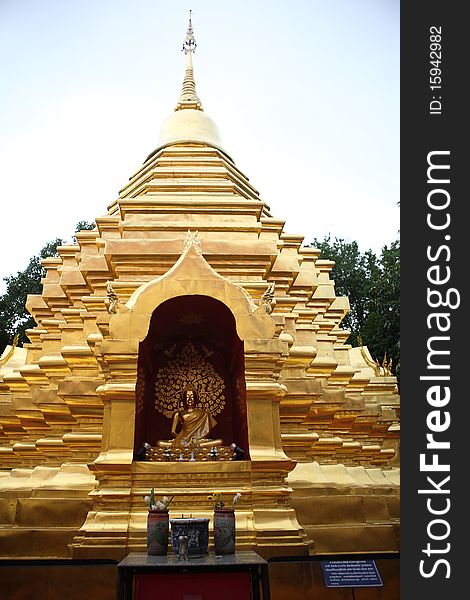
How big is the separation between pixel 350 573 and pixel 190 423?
4.15m

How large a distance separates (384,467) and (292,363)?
276 cm

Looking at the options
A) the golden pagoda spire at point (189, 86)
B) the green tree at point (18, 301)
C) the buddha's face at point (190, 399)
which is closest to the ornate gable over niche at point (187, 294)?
the buddha's face at point (190, 399)

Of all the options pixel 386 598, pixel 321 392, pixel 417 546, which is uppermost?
pixel 321 392

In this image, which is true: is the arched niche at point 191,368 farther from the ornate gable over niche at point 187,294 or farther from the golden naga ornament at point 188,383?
the ornate gable over niche at point 187,294

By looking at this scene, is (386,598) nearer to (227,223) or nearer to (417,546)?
(417,546)

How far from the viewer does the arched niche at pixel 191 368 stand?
8812mm

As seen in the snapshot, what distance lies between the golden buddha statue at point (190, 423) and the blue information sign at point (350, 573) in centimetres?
366

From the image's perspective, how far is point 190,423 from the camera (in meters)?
8.83

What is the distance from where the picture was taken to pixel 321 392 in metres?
8.89

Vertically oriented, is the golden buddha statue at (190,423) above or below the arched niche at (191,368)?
below

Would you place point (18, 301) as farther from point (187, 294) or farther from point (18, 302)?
point (187, 294)

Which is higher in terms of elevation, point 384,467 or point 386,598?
point 384,467

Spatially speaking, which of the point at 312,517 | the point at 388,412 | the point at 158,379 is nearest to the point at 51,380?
the point at 158,379

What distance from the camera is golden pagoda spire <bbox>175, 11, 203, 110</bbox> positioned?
49.9 ft
